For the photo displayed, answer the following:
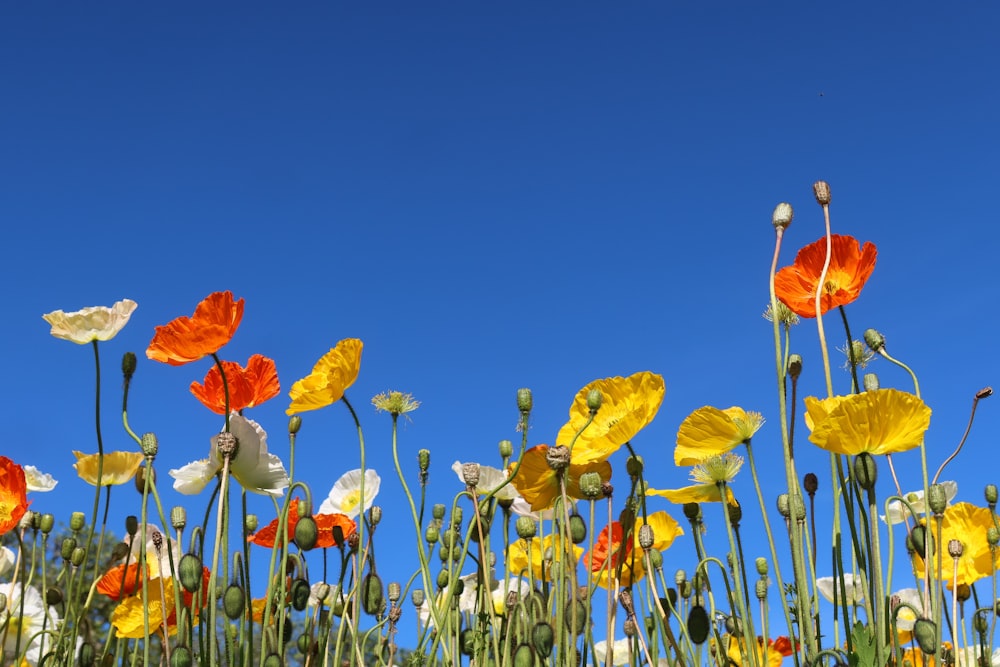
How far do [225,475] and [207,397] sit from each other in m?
0.67

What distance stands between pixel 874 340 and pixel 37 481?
2573mm

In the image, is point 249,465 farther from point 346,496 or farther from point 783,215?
point 783,215

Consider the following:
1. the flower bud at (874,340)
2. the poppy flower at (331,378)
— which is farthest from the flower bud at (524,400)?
the flower bud at (874,340)

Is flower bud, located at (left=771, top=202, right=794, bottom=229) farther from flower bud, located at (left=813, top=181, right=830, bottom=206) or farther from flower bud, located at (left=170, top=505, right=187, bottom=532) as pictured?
flower bud, located at (left=170, top=505, right=187, bottom=532)

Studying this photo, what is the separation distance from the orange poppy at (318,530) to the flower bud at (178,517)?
9.3 inches

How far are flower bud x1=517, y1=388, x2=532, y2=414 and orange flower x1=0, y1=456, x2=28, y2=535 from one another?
1.31 m

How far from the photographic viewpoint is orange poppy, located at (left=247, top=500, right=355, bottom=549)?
2299 millimetres

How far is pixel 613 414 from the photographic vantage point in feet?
6.31

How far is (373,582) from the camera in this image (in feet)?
7.25

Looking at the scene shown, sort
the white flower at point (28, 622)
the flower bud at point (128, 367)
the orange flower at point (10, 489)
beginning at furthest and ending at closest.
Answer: the white flower at point (28, 622)
the orange flower at point (10, 489)
the flower bud at point (128, 367)

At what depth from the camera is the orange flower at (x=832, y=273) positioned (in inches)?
74.4

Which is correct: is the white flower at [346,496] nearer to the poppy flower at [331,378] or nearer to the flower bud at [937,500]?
the poppy flower at [331,378]

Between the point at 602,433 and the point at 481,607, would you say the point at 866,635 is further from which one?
the point at 481,607

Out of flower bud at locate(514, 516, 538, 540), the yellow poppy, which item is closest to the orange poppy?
flower bud at locate(514, 516, 538, 540)
